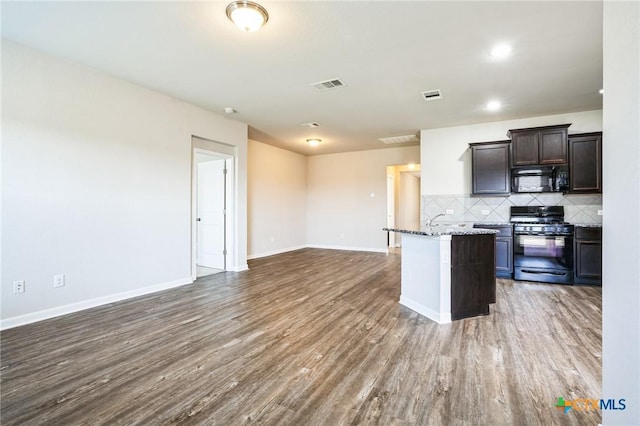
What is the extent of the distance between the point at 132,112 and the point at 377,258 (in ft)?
18.3

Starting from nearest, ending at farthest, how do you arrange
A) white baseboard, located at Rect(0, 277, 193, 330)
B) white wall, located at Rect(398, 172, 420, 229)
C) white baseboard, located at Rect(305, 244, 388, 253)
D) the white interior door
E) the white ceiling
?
the white ceiling → white baseboard, located at Rect(0, 277, 193, 330) → the white interior door → white baseboard, located at Rect(305, 244, 388, 253) → white wall, located at Rect(398, 172, 420, 229)

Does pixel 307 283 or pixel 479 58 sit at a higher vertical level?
pixel 479 58

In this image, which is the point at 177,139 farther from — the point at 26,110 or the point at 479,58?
the point at 479,58

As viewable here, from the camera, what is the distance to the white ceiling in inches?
98.7

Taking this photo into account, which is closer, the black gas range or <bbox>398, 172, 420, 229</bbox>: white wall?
the black gas range

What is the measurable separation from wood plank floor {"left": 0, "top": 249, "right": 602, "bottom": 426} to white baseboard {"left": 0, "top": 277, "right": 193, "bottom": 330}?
125 millimetres

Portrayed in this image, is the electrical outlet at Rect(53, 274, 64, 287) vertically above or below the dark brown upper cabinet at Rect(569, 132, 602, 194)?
below

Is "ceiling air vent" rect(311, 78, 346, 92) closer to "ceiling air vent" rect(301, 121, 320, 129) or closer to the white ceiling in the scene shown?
the white ceiling

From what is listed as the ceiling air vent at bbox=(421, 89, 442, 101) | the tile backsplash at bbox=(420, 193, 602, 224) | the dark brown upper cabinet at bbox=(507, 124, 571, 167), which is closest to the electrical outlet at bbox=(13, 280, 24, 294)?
the ceiling air vent at bbox=(421, 89, 442, 101)

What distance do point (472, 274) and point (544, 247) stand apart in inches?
103

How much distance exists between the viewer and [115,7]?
8.04 feet
